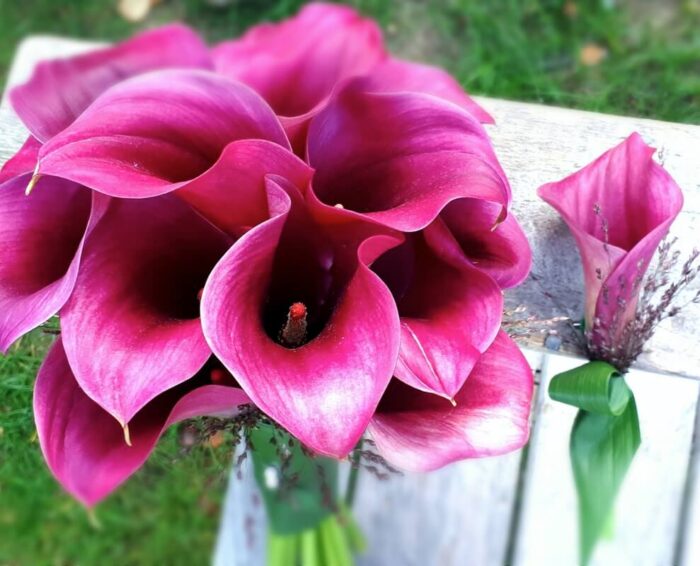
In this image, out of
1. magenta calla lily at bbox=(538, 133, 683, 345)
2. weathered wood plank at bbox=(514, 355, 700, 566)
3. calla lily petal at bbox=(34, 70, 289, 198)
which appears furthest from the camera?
weathered wood plank at bbox=(514, 355, 700, 566)

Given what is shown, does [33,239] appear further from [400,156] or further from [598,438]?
[598,438]

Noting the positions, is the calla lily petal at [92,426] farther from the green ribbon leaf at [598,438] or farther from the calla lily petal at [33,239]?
the green ribbon leaf at [598,438]

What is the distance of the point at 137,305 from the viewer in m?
0.35

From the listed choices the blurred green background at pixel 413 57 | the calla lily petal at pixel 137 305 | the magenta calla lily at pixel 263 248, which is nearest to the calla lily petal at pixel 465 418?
the magenta calla lily at pixel 263 248

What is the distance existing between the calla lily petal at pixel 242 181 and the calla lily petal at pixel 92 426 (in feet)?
0.25

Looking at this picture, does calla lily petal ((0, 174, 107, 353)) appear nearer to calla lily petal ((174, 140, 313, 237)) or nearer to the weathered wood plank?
calla lily petal ((174, 140, 313, 237))

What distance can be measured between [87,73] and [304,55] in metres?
0.10

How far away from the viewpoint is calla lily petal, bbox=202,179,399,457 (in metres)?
0.30

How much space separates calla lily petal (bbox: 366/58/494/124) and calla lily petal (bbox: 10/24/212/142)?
0.27ft

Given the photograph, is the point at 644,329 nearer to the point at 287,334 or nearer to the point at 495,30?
the point at 287,334

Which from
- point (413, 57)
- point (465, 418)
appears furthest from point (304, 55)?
point (413, 57)

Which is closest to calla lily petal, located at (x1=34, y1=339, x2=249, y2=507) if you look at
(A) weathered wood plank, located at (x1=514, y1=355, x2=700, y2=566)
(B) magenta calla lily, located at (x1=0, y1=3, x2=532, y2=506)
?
(B) magenta calla lily, located at (x1=0, y1=3, x2=532, y2=506)

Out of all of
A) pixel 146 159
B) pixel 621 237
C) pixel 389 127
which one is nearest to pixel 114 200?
pixel 146 159

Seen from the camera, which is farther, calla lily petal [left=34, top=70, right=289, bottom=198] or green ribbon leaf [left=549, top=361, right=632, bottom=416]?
green ribbon leaf [left=549, top=361, right=632, bottom=416]
